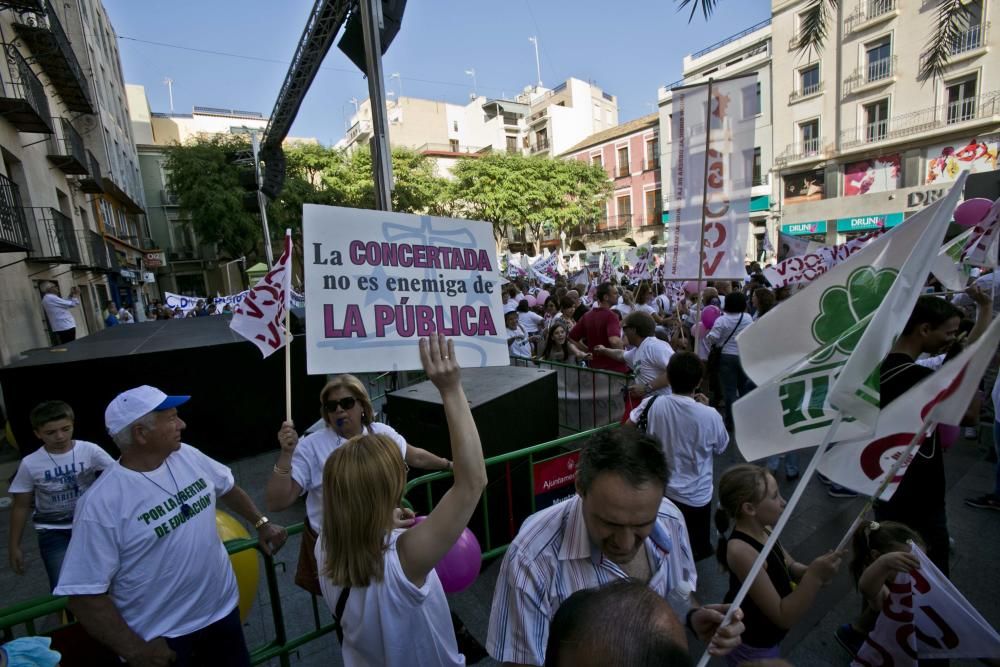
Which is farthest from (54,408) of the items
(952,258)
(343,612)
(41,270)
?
(41,270)

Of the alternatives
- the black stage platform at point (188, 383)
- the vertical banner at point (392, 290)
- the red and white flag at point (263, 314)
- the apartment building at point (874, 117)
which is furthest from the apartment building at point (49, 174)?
the apartment building at point (874, 117)

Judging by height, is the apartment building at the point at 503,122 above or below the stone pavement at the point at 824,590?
above

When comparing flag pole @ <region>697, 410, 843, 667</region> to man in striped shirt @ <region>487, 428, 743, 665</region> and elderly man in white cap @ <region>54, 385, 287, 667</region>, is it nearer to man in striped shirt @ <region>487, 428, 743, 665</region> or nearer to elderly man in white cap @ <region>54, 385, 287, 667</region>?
man in striped shirt @ <region>487, 428, 743, 665</region>

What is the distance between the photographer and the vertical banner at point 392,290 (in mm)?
2049

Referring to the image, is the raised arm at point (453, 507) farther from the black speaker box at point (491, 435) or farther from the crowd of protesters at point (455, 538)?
the black speaker box at point (491, 435)

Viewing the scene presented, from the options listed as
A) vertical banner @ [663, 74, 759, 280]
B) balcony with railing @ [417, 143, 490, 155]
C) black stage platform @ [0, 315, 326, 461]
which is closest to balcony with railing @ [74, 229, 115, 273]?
black stage platform @ [0, 315, 326, 461]

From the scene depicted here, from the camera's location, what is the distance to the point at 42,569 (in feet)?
14.4

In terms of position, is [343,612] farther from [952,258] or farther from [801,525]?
[952,258]

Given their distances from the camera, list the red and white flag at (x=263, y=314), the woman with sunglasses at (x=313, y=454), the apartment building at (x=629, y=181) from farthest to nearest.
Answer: the apartment building at (x=629, y=181) < the red and white flag at (x=263, y=314) < the woman with sunglasses at (x=313, y=454)

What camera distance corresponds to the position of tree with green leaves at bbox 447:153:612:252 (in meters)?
37.3

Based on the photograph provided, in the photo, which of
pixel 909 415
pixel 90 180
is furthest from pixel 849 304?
pixel 90 180

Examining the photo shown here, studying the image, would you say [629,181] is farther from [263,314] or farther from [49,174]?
[263,314]

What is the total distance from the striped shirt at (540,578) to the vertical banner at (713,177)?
3338 mm

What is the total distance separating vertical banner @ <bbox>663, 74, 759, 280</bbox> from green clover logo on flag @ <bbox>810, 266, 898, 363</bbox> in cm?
214
